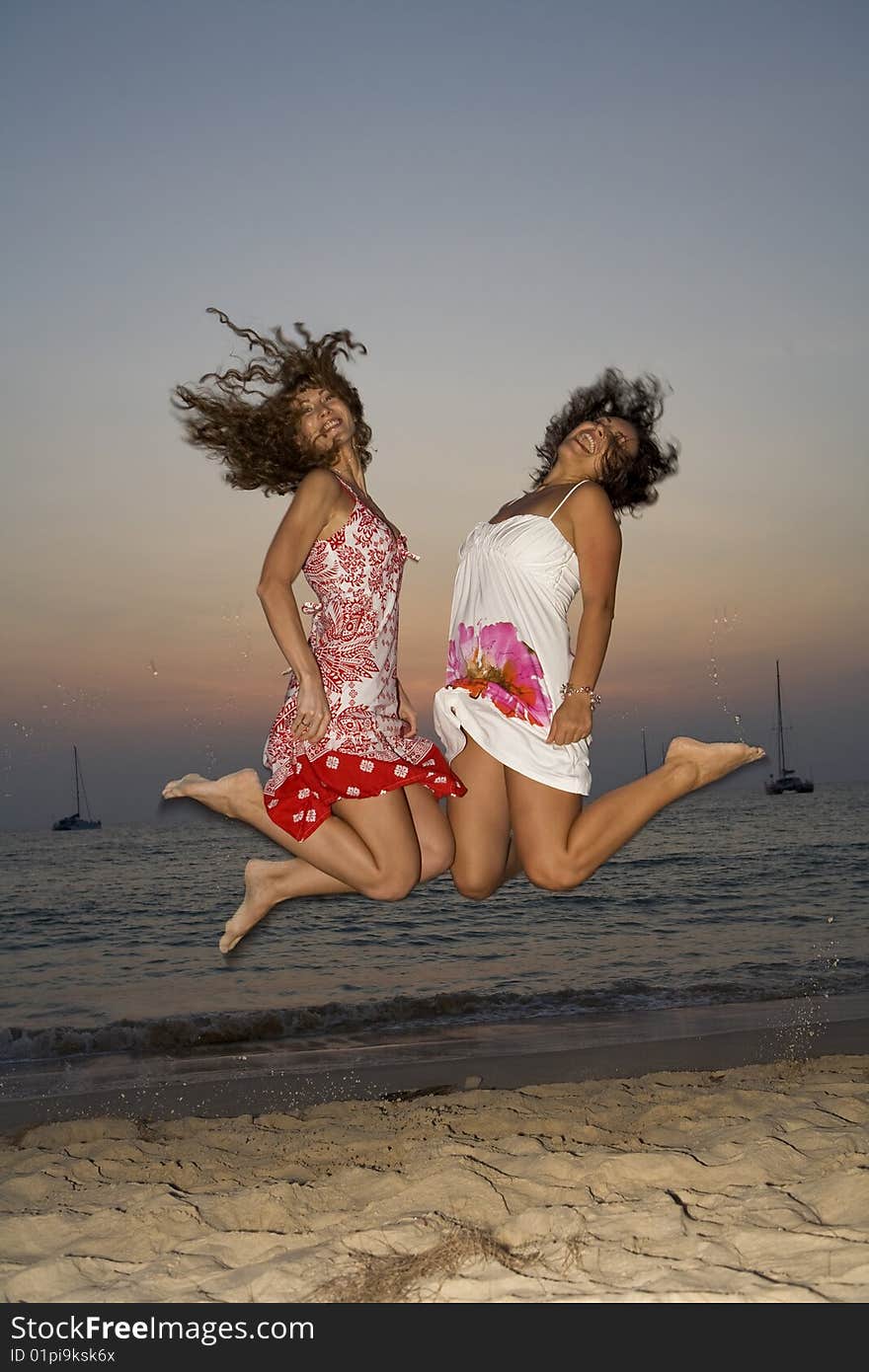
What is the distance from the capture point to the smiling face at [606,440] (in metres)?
4.05

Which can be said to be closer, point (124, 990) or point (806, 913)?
point (124, 990)

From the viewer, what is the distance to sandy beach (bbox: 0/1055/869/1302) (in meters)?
2.88

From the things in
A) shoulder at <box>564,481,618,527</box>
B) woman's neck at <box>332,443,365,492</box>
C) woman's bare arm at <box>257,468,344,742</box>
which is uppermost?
woman's neck at <box>332,443,365,492</box>

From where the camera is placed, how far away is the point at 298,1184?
4246 mm

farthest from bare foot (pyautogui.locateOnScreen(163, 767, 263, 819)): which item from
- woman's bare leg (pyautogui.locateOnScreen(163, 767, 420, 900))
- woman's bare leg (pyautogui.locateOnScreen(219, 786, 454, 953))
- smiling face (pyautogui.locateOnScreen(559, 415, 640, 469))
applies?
smiling face (pyautogui.locateOnScreen(559, 415, 640, 469))

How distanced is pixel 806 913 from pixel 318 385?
1390cm

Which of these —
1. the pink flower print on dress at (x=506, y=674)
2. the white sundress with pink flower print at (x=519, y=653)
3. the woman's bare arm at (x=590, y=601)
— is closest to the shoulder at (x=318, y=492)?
the white sundress with pink flower print at (x=519, y=653)

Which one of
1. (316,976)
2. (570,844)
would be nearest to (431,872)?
(570,844)

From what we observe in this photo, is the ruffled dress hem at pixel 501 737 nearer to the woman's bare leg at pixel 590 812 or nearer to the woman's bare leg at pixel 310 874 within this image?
the woman's bare leg at pixel 590 812

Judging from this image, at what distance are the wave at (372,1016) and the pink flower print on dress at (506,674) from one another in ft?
19.3

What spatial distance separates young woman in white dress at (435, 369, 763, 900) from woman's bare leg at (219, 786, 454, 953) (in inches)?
3.8

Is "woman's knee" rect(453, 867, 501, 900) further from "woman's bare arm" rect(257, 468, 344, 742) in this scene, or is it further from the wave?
the wave

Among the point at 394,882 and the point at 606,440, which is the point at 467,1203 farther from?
the point at 606,440
